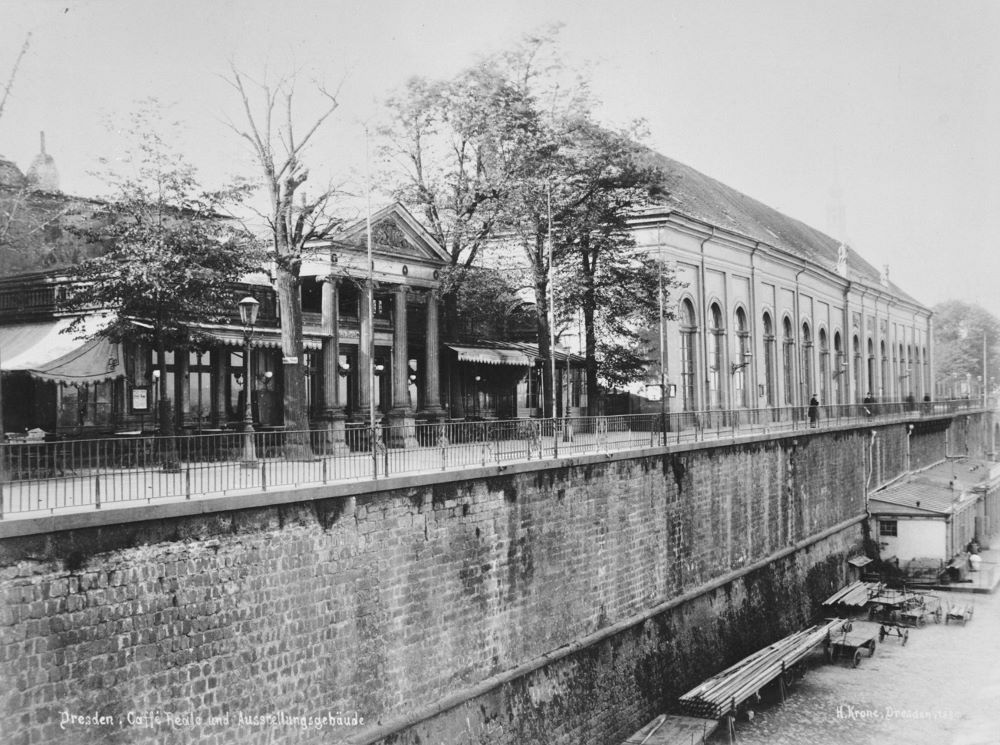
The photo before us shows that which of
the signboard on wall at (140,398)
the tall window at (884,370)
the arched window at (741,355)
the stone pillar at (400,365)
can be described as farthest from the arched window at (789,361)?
the signboard on wall at (140,398)

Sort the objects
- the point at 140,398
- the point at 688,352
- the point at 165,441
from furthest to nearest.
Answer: the point at 688,352, the point at 140,398, the point at 165,441

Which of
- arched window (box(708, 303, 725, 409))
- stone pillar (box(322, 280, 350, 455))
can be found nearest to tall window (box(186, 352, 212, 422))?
stone pillar (box(322, 280, 350, 455))

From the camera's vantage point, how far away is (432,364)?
23516 mm

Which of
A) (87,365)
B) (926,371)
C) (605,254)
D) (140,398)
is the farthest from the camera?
(926,371)

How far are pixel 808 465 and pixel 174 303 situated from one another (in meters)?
20.9

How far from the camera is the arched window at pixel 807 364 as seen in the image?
4378 cm

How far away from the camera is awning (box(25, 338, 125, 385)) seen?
608 inches

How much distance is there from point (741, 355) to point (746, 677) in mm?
19276

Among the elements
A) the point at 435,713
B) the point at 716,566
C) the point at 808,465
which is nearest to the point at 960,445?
the point at 808,465

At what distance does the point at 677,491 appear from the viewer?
819 inches

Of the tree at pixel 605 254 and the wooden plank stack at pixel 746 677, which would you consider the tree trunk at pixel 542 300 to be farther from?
the wooden plank stack at pixel 746 677

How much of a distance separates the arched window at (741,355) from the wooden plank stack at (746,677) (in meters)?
14.2

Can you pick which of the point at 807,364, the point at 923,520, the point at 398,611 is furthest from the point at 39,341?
the point at 807,364

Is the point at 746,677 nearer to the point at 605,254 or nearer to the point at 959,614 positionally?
the point at 959,614
